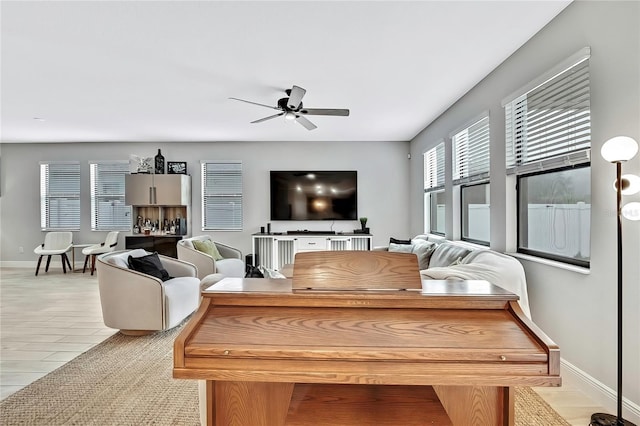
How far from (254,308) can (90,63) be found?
309 cm

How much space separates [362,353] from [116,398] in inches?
76.0

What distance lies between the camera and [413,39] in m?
2.75

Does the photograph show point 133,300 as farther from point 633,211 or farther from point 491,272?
Result: point 633,211

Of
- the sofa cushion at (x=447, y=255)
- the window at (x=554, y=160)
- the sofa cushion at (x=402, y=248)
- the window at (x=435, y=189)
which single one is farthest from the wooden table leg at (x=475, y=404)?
the window at (x=435, y=189)

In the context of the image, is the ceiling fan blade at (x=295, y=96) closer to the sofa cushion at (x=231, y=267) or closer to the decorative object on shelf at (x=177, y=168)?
the sofa cushion at (x=231, y=267)

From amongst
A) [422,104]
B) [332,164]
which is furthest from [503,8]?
[332,164]

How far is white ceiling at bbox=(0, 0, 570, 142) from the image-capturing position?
2.38 m

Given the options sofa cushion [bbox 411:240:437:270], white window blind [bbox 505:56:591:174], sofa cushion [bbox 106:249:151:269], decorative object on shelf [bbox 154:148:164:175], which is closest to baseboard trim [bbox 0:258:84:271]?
decorative object on shelf [bbox 154:148:164:175]

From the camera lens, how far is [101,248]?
6.43 metres

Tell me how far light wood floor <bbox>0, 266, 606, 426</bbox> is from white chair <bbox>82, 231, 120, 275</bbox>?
49 cm

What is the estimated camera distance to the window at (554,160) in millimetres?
2340

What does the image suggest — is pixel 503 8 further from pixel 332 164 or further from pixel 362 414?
pixel 332 164

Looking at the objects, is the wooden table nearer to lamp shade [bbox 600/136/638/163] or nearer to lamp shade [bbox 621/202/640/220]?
lamp shade [bbox 621/202/640/220]

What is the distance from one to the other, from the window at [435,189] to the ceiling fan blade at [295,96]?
7.88 feet
